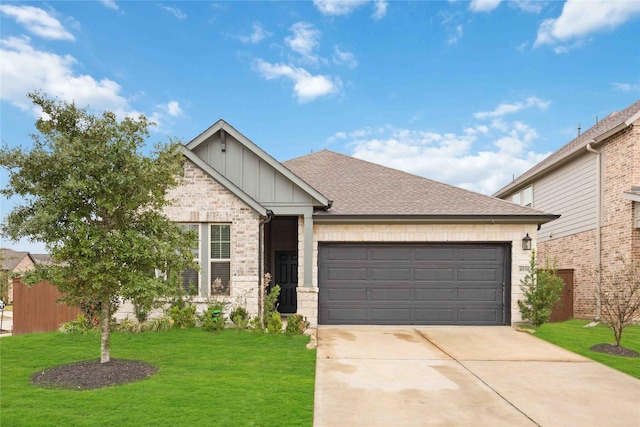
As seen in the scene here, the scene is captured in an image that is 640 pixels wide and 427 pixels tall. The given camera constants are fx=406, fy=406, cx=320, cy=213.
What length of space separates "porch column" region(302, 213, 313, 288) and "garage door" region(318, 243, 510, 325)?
0.60 meters

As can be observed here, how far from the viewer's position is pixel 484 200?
12.7m

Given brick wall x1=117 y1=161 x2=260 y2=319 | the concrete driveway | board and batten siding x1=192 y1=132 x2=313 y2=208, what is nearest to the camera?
the concrete driveway

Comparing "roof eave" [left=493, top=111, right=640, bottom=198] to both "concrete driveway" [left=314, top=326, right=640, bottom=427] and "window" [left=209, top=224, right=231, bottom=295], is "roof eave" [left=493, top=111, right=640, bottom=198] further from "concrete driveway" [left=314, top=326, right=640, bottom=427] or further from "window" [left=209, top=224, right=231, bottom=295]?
"window" [left=209, top=224, right=231, bottom=295]

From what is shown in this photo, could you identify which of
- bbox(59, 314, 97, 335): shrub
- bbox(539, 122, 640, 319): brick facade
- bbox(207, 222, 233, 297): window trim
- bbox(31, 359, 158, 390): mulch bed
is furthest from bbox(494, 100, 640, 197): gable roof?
bbox(59, 314, 97, 335): shrub

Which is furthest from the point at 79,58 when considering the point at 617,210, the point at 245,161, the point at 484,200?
the point at 617,210

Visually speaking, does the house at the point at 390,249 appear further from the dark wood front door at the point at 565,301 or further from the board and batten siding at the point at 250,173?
the dark wood front door at the point at 565,301

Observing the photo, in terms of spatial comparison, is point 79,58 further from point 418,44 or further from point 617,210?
point 617,210

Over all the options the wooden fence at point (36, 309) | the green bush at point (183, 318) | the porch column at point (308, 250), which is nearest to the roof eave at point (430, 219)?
the porch column at point (308, 250)

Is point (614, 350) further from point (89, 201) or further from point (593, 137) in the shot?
point (89, 201)

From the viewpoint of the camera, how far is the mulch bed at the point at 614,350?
853 centimetres

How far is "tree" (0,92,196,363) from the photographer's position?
21.0ft

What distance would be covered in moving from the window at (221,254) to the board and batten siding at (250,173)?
130 cm

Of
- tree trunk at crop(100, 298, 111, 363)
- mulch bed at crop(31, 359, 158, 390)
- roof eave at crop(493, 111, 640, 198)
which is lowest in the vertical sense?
mulch bed at crop(31, 359, 158, 390)

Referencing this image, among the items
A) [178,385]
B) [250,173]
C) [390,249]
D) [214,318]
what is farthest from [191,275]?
[390,249]
